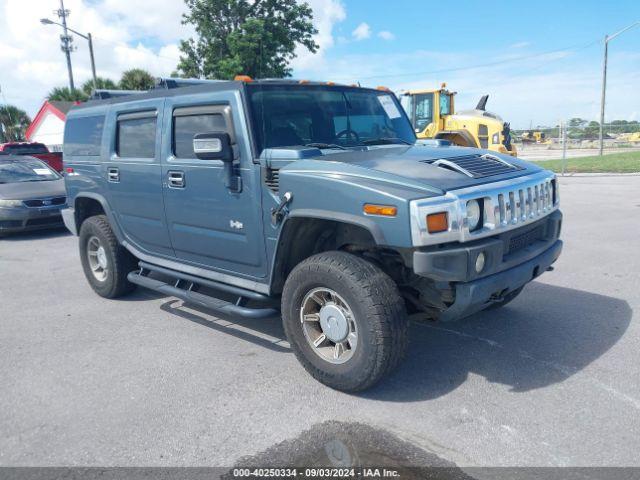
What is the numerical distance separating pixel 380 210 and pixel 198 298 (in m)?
1.93

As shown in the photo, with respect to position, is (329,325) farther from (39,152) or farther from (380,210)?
(39,152)

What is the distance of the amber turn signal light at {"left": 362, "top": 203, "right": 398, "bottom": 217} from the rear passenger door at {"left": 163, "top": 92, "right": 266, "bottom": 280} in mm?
974

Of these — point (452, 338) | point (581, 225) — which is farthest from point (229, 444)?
point (581, 225)

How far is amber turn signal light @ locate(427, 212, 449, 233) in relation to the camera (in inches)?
120

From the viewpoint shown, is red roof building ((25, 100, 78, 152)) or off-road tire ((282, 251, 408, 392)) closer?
off-road tire ((282, 251, 408, 392))

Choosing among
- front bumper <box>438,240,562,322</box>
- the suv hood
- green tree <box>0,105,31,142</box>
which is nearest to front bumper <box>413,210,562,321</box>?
front bumper <box>438,240,562,322</box>

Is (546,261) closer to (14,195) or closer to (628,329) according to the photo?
Result: (628,329)

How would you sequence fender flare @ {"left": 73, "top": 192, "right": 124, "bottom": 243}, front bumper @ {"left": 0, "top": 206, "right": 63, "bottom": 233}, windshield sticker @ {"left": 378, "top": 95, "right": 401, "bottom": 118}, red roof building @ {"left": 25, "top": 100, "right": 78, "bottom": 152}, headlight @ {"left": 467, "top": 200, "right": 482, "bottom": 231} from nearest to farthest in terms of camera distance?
headlight @ {"left": 467, "top": 200, "right": 482, "bottom": 231}
windshield sticker @ {"left": 378, "top": 95, "right": 401, "bottom": 118}
fender flare @ {"left": 73, "top": 192, "right": 124, "bottom": 243}
front bumper @ {"left": 0, "top": 206, "right": 63, "bottom": 233}
red roof building @ {"left": 25, "top": 100, "right": 78, "bottom": 152}

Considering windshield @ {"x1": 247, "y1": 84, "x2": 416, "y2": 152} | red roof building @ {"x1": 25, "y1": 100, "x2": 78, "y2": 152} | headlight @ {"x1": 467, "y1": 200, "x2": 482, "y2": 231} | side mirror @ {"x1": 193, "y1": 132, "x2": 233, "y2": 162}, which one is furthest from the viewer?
red roof building @ {"x1": 25, "y1": 100, "x2": 78, "y2": 152}

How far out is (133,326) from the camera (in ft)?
16.2

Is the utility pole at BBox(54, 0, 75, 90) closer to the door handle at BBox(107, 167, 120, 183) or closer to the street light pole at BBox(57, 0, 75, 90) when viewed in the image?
the street light pole at BBox(57, 0, 75, 90)

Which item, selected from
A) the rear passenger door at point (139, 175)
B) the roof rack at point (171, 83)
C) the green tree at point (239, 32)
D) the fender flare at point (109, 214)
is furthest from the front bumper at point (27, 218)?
the green tree at point (239, 32)

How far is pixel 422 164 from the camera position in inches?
139

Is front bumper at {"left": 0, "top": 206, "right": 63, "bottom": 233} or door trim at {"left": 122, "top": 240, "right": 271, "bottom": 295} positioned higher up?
door trim at {"left": 122, "top": 240, "right": 271, "bottom": 295}
